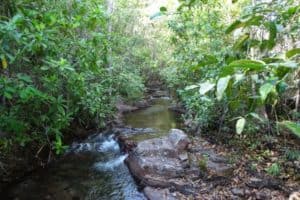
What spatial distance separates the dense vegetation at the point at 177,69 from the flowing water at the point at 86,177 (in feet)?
2.16

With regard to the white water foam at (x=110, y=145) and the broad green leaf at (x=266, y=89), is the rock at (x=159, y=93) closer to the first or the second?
the white water foam at (x=110, y=145)

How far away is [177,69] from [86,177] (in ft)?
18.0

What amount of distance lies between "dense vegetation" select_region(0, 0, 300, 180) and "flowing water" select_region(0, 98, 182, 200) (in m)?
0.66

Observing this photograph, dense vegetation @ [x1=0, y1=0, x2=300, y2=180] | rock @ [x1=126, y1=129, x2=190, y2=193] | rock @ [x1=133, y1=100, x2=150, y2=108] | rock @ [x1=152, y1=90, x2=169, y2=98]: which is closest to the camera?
dense vegetation @ [x1=0, y1=0, x2=300, y2=180]

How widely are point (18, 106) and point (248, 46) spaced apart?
3.49m

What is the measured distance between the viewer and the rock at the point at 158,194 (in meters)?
5.75

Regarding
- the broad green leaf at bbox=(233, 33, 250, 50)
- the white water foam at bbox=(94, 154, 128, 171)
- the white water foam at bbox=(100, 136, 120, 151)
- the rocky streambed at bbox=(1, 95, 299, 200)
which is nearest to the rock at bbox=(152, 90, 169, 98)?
the white water foam at bbox=(100, 136, 120, 151)

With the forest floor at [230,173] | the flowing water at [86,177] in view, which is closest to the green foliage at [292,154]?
the forest floor at [230,173]

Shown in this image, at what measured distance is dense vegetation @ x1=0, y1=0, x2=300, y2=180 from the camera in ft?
3.49

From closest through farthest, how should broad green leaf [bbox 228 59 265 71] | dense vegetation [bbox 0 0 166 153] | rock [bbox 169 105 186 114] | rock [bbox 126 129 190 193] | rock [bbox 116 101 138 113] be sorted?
broad green leaf [bbox 228 59 265 71]
dense vegetation [bbox 0 0 166 153]
rock [bbox 126 129 190 193]
rock [bbox 169 105 186 114]
rock [bbox 116 101 138 113]

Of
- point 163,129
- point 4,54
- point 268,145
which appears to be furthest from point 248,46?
point 163,129

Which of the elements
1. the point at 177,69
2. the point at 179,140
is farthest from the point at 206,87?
the point at 177,69

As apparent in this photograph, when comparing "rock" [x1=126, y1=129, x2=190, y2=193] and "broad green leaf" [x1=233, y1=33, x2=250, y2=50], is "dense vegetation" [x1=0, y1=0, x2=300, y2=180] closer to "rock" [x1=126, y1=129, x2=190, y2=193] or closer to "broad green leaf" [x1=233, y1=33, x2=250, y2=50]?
"broad green leaf" [x1=233, y1=33, x2=250, y2=50]

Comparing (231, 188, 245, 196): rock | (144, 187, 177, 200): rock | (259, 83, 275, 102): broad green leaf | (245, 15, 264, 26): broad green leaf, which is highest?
(245, 15, 264, 26): broad green leaf
